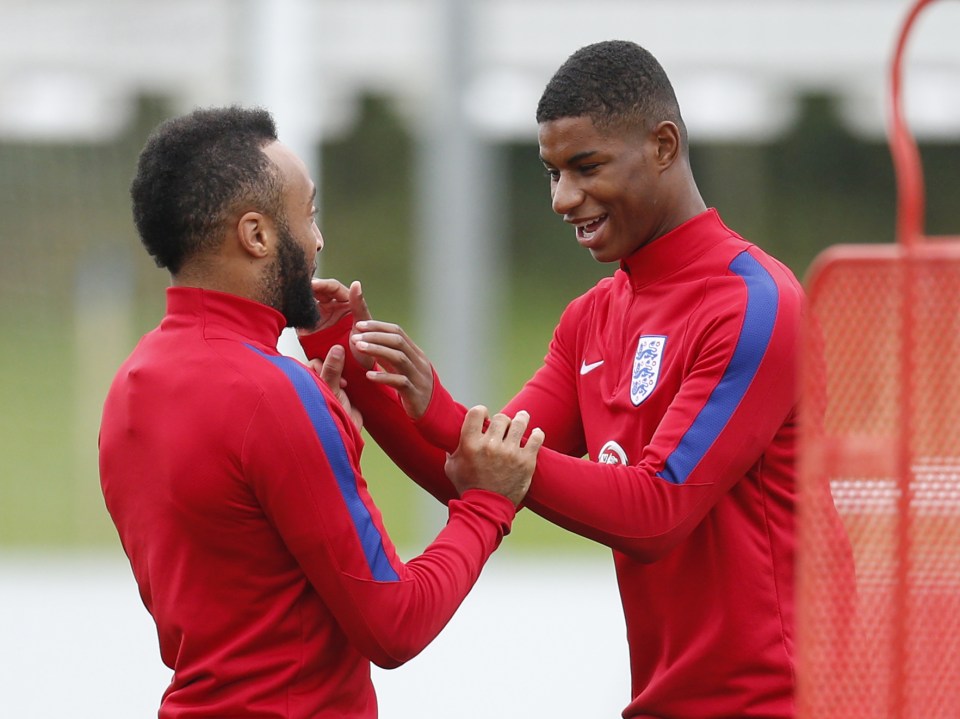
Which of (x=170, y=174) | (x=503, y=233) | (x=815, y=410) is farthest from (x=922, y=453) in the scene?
(x=503, y=233)

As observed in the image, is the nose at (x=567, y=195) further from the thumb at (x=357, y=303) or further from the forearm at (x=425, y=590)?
the forearm at (x=425, y=590)

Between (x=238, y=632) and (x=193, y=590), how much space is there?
90mm

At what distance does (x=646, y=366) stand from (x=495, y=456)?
0.33m

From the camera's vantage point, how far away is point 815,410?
171cm

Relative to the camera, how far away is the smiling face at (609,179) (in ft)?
7.88

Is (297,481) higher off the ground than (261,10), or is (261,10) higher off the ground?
(261,10)

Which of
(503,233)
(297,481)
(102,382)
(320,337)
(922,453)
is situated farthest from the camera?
(503,233)

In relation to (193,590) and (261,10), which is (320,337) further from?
(261,10)

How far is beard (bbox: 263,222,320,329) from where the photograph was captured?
213cm

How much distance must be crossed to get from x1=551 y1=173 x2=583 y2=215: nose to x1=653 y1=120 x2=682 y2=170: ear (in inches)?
6.1

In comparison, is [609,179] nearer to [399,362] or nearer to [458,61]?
[399,362]

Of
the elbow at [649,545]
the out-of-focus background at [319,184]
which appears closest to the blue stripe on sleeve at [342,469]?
the elbow at [649,545]

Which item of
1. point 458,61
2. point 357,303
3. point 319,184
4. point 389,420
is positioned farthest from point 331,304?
point 319,184

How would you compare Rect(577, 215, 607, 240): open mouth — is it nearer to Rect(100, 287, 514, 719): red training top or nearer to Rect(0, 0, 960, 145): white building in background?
Rect(100, 287, 514, 719): red training top
